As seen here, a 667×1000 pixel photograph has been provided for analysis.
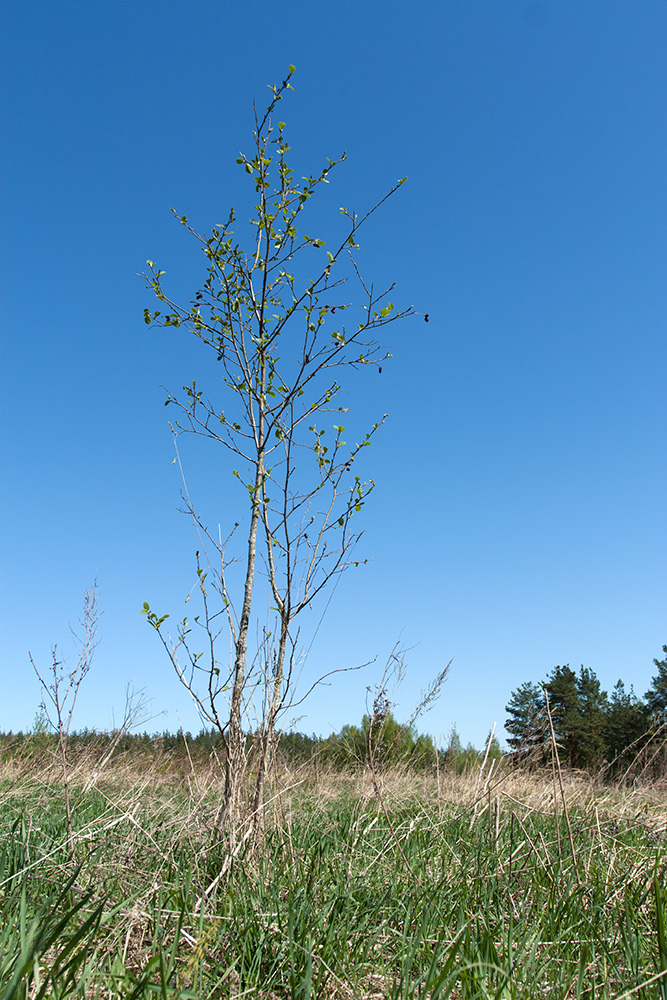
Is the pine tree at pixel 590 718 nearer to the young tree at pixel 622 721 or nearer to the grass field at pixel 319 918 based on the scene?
the young tree at pixel 622 721

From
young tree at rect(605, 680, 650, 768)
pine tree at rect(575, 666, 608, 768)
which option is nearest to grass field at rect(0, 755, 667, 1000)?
young tree at rect(605, 680, 650, 768)

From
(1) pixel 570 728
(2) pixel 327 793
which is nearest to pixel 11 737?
(2) pixel 327 793

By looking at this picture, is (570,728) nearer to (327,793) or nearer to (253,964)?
(327,793)

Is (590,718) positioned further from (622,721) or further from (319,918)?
(319,918)

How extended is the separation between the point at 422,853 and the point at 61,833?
6.02 ft

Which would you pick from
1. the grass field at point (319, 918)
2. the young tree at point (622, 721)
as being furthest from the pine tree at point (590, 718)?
the grass field at point (319, 918)

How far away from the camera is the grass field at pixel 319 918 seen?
1643mm

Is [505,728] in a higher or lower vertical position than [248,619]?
lower

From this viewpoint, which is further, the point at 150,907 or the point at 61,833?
the point at 61,833

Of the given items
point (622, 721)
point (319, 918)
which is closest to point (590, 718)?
point (622, 721)

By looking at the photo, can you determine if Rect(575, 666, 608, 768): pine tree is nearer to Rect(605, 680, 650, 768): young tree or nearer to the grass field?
Rect(605, 680, 650, 768): young tree

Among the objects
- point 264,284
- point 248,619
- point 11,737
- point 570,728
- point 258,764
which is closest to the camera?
point 258,764

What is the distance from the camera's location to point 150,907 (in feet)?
6.77

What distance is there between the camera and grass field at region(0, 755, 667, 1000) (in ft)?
5.39
